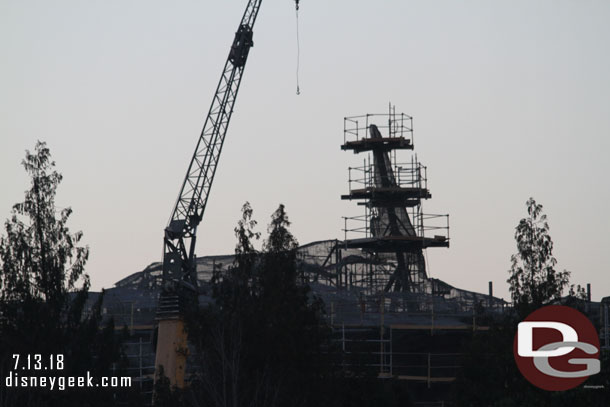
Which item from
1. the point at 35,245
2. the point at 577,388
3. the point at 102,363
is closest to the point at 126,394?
the point at 102,363

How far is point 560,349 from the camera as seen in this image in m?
39.9

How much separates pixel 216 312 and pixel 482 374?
37.0 feet

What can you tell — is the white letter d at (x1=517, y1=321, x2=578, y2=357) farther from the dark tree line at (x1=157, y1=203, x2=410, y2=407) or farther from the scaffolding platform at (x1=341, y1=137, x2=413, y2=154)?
the scaffolding platform at (x1=341, y1=137, x2=413, y2=154)

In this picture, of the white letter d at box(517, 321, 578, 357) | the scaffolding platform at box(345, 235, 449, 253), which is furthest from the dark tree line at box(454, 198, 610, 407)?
the scaffolding platform at box(345, 235, 449, 253)

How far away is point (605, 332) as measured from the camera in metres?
60.8

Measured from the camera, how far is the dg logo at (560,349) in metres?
40.9

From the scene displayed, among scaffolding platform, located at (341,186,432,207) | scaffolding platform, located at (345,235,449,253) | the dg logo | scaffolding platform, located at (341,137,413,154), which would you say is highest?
scaffolding platform, located at (341,137,413,154)

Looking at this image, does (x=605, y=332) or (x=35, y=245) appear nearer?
(x=35, y=245)

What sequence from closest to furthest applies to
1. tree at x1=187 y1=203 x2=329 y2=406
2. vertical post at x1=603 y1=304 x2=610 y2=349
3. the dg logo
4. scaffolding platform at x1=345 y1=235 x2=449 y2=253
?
1. the dg logo
2. tree at x1=187 y1=203 x2=329 y2=406
3. vertical post at x1=603 y1=304 x2=610 y2=349
4. scaffolding platform at x1=345 y1=235 x2=449 y2=253

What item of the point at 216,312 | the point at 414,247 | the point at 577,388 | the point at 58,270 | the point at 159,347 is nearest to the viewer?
the point at 577,388

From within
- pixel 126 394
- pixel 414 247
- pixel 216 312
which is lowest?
pixel 126 394

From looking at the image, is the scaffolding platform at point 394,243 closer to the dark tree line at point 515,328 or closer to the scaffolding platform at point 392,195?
the scaffolding platform at point 392,195

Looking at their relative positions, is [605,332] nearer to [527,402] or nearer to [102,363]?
[527,402]

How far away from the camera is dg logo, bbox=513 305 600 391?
1612 inches
